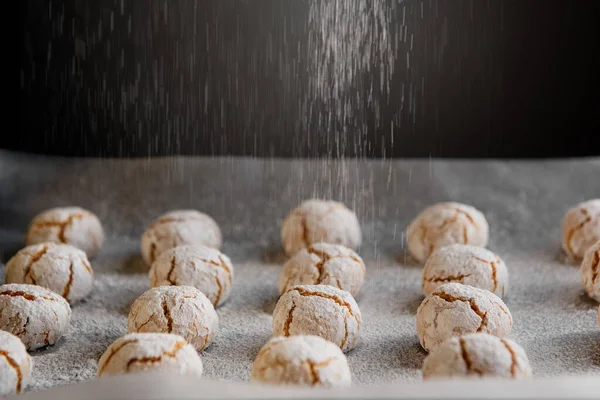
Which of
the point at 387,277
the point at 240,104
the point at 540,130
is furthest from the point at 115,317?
the point at 540,130

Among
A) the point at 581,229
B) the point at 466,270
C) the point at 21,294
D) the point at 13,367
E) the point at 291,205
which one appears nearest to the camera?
the point at 13,367

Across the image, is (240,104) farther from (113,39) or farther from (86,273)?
(86,273)

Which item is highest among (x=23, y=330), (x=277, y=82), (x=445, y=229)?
(x=277, y=82)

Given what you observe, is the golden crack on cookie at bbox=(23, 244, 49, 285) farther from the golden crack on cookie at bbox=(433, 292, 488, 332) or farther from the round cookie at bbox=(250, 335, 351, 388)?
the golden crack on cookie at bbox=(433, 292, 488, 332)

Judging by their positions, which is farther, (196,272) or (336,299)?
(196,272)

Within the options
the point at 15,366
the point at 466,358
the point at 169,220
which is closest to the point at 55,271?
the point at 169,220

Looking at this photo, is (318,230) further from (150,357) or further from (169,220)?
(150,357)

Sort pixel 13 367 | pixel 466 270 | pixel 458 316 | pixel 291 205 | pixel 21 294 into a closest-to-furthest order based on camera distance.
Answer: pixel 13 367, pixel 458 316, pixel 21 294, pixel 466 270, pixel 291 205

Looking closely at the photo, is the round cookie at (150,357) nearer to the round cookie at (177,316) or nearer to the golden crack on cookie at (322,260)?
the round cookie at (177,316)
